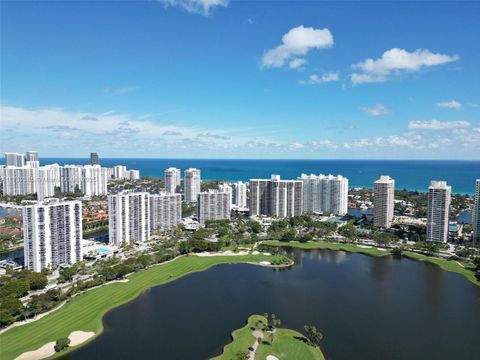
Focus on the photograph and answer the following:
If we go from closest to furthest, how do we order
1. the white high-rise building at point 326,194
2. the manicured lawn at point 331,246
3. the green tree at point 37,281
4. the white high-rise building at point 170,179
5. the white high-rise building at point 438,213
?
1. the green tree at point 37,281
2. the manicured lawn at point 331,246
3. the white high-rise building at point 438,213
4. the white high-rise building at point 326,194
5. the white high-rise building at point 170,179

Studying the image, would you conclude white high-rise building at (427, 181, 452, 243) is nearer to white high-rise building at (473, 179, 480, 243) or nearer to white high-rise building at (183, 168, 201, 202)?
white high-rise building at (473, 179, 480, 243)

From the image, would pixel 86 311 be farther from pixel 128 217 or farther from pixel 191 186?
pixel 191 186

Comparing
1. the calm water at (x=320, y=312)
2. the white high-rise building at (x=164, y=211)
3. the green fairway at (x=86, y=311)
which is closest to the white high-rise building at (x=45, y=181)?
the white high-rise building at (x=164, y=211)

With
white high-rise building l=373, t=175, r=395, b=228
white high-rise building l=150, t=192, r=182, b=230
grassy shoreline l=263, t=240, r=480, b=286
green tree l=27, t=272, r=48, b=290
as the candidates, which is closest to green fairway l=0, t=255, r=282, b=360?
green tree l=27, t=272, r=48, b=290

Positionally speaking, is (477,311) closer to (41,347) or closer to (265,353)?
(265,353)

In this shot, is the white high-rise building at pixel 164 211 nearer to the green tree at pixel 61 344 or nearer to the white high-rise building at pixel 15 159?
the green tree at pixel 61 344

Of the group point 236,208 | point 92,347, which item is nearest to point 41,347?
point 92,347
